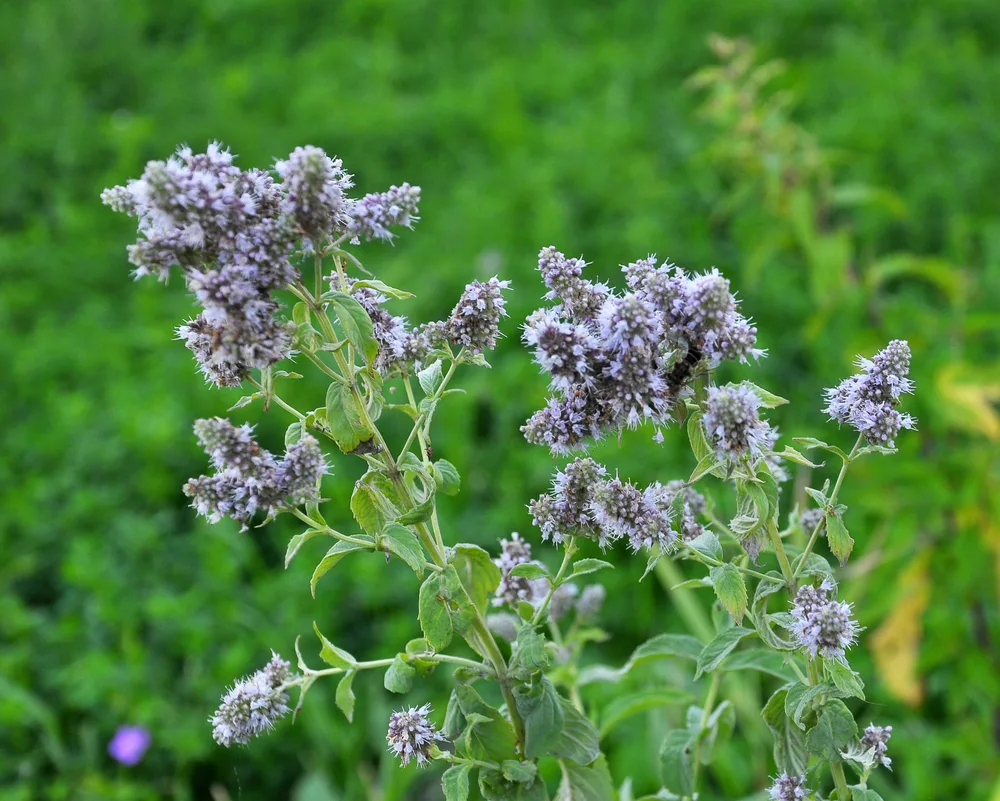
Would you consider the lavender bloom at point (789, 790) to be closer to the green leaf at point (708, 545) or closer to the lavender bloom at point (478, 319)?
the green leaf at point (708, 545)

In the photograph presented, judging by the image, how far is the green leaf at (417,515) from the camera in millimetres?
1479

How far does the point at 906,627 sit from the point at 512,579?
2014 mm

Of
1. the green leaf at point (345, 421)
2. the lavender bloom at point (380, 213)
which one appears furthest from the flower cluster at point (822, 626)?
the lavender bloom at point (380, 213)

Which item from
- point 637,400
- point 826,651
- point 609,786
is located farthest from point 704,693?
point 637,400

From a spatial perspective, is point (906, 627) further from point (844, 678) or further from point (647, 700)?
point (844, 678)

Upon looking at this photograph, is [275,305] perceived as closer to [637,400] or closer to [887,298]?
[637,400]

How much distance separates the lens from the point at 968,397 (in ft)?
11.3

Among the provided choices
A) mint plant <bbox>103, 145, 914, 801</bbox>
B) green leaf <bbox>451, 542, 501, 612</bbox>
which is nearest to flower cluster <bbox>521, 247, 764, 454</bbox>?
mint plant <bbox>103, 145, 914, 801</bbox>

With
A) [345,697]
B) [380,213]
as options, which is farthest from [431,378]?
[345,697]

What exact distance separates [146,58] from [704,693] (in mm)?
5099

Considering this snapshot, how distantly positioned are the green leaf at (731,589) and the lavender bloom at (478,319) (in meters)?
0.44

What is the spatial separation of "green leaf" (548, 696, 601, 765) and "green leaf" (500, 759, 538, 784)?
72mm

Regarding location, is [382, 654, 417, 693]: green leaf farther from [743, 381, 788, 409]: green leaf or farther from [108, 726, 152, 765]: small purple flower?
[108, 726, 152, 765]: small purple flower

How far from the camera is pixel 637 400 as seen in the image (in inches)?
52.2
